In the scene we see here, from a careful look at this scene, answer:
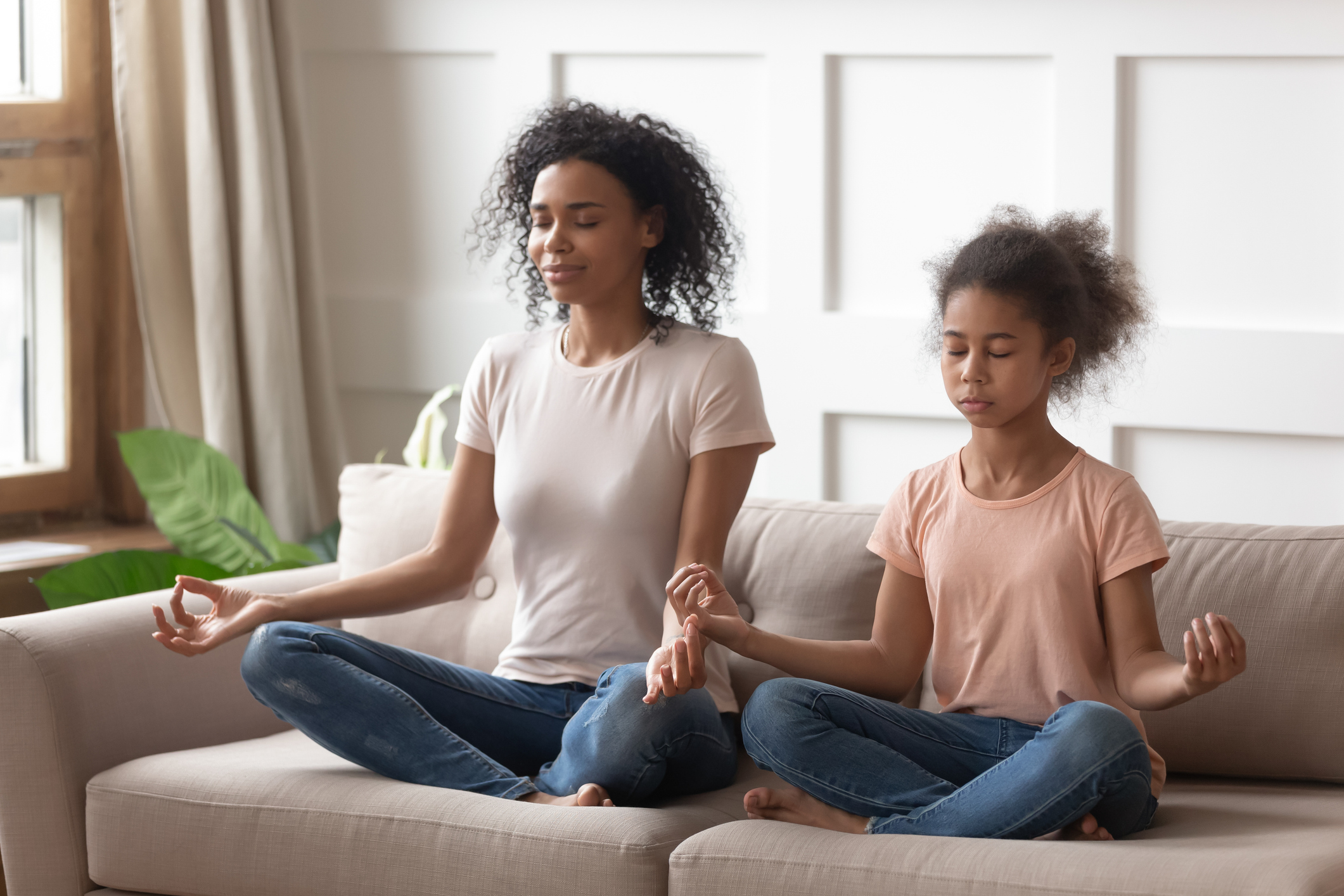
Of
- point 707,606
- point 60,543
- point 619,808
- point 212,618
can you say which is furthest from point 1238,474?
point 60,543

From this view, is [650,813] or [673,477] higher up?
[673,477]

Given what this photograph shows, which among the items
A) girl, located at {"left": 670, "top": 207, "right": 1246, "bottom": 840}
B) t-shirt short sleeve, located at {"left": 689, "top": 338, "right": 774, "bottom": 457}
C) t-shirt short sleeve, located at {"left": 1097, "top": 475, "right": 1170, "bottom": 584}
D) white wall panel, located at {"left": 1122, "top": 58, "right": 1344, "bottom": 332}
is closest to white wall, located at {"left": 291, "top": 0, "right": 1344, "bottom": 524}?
white wall panel, located at {"left": 1122, "top": 58, "right": 1344, "bottom": 332}

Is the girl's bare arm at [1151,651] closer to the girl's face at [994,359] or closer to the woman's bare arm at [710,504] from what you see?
the girl's face at [994,359]

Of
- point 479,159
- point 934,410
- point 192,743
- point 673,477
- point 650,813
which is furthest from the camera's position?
point 479,159

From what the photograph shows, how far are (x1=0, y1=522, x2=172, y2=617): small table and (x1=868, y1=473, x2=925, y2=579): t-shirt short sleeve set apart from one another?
55.3 inches

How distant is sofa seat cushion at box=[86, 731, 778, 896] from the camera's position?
5.61 feet

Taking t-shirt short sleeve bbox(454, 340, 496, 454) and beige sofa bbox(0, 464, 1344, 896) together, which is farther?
t-shirt short sleeve bbox(454, 340, 496, 454)

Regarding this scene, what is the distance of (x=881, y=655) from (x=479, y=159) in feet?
5.58

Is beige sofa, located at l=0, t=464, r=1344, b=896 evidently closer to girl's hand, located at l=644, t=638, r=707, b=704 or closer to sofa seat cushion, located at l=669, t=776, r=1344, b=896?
sofa seat cushion, located at l=669, t=776, r=1344, b=896

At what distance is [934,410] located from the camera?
2.78 meters

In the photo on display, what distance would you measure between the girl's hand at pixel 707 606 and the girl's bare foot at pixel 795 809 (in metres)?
0.17

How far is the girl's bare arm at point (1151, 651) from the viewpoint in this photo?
1506 millimetres

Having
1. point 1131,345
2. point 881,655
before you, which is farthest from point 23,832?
point 1131,345

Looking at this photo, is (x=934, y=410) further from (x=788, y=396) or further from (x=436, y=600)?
(x=436, y=600)
